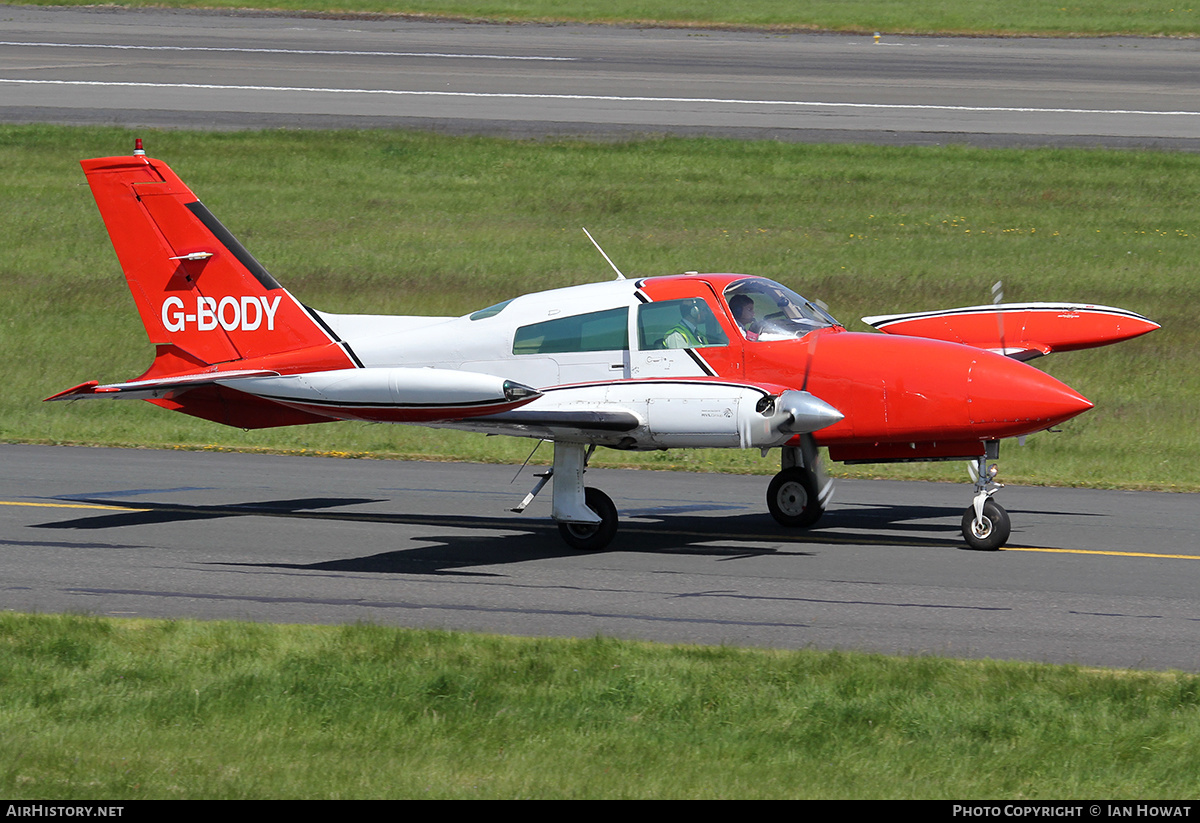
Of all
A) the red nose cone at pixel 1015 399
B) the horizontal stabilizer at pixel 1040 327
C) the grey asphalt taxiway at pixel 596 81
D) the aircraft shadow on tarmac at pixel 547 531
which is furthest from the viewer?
the grey asphalt taxiway at pixel 596 81

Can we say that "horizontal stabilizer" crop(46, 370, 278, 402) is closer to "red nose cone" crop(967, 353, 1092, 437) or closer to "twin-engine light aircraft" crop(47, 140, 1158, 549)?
"twin-engine light aircraft" crop(47, 140, 1158, 549)

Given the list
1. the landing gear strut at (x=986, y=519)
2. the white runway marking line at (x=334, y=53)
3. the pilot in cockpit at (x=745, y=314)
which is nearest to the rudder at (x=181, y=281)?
the pilot in cockpit at (x=745, y=314)

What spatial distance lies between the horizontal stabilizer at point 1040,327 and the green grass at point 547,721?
258 inches

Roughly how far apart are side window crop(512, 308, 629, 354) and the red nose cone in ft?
10.7

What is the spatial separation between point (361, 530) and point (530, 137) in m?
20.4

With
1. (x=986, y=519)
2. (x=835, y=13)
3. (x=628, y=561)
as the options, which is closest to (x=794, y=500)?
(x=986, y=519)

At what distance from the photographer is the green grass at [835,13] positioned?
4688 centimetres

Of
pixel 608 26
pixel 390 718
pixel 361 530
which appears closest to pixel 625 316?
pixel 361 530

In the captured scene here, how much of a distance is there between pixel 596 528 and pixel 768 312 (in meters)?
2.61

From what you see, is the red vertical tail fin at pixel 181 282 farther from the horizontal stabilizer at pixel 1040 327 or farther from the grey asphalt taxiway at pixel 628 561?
the horizontal stabilizer at pixel 1040 327

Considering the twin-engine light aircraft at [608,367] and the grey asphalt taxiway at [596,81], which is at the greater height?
the grey asphalt taxiway at [596,81]

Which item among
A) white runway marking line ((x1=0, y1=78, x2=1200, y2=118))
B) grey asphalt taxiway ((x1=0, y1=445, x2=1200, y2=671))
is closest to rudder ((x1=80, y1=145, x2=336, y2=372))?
grey asphalt taxiway ((x1=0, y1=445, x2=1200, y2=671))

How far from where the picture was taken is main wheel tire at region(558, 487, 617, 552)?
43.7ft

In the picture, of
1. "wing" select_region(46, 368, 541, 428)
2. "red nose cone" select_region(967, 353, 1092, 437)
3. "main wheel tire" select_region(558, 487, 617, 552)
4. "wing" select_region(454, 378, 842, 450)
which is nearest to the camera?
"wing" select_region(46, 368, 541, 428)
